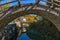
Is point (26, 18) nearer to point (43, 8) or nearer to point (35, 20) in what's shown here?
point (35, 20)

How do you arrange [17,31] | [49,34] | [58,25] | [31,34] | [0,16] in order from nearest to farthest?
1. [0,16]
2. [58,25]
3. [49,34]
4. [17,31]
5. [31,34]

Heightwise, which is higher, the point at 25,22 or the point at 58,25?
the point at 58,25

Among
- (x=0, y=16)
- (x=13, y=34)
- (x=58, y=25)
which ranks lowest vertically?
(x=13, y=34)

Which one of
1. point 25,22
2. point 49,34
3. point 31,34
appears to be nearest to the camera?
point 49,34

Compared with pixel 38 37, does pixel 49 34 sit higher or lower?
higher

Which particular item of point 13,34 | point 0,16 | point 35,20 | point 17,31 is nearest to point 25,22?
point 35,20

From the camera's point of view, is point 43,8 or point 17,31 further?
point 17,31

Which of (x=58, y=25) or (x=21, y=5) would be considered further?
(x=58, y=25)

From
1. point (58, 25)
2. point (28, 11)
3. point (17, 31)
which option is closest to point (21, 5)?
point (28, 11)

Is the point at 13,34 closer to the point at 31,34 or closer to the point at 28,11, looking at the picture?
the point at 31,34
